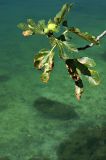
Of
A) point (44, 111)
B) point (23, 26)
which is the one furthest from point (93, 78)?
point (44, 111)

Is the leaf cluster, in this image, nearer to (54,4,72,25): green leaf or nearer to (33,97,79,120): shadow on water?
(54,4,72,25): green leaf

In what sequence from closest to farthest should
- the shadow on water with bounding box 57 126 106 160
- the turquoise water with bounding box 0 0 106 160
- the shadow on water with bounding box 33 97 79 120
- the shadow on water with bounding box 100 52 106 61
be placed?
1. the shadow on water with bounding box 57 126 106 160
2. the turquoise water with bounding box 0 0 106 160
3. the shadow on water with bounding box 33 97 79 120
4. the shadow on water with bounding box 100 52 106 61

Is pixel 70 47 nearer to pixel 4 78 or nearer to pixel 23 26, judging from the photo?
pixel 23 26

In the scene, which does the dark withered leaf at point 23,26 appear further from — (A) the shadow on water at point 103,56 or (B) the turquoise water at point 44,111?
(A) the shadow on water at point 103,56

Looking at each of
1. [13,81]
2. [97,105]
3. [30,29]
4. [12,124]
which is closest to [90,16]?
[13,81]

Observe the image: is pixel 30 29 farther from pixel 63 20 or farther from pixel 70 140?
pixel 70 140

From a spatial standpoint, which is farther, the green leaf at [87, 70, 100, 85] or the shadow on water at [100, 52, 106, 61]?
the shadow on water at [100, 52, 106, 61]

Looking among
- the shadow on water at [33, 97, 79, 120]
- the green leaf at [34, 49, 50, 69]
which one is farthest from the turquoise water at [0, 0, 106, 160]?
the green leaf at [34, 49, 50, 69]

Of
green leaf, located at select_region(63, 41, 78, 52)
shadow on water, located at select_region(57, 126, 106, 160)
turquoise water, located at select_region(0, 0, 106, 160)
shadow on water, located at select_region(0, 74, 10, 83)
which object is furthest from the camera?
shadow on water, located at select_region(0, 74, 10, 83)
